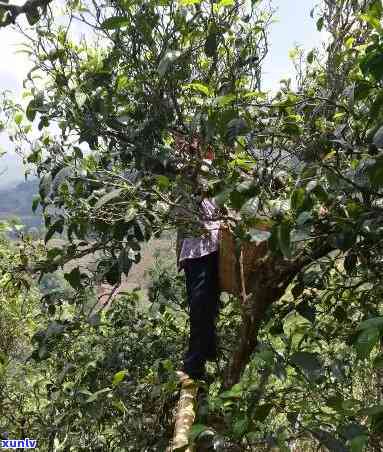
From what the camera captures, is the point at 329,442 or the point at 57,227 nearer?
the point at 329,442

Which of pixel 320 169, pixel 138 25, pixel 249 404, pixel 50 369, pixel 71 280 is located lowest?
pixel 50 369

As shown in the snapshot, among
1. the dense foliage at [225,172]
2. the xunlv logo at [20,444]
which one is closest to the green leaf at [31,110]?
the dense foliage at [225,172]

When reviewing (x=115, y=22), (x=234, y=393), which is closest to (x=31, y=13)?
(x=115, y=22)

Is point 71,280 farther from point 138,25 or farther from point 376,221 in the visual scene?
point 376,221

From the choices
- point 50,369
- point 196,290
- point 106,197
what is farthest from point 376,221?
point 50,369

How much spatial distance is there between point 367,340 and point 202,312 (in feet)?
5.68

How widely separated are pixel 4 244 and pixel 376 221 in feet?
18.0

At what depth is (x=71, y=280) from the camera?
6.68 feet

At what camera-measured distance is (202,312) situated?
104 inches

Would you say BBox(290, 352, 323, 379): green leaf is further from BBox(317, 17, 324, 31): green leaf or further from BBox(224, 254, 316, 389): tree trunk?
BBox(317, 17, 324, 31): green leaf

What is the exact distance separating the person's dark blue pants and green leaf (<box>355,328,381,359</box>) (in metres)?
1.69

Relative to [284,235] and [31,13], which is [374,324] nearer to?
[284,235]

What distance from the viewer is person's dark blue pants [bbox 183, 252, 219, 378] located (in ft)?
8.53

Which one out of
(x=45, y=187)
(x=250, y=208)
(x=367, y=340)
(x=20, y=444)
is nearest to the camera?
A: (x=367, y=340)
